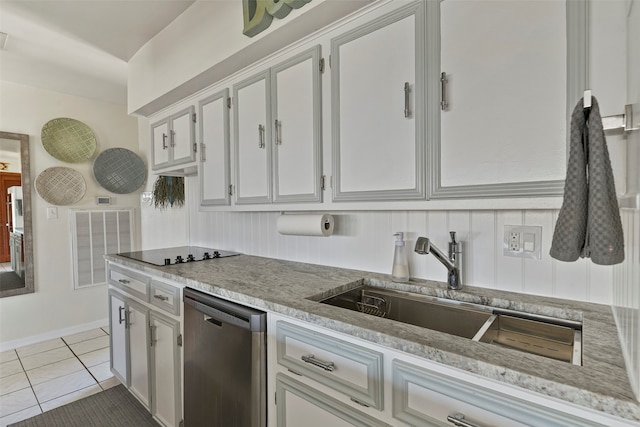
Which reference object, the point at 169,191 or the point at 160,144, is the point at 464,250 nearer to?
the point at 160,144

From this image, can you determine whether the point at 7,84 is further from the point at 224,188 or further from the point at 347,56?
the point at 347,56

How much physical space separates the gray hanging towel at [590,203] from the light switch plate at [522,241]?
49 centimetres

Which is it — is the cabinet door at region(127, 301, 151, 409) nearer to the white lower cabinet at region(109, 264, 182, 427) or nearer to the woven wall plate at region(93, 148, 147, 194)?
the white lower cabinet at region(109, 264, 182, 427)

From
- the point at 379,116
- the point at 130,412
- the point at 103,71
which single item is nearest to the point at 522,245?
the point at 379,116

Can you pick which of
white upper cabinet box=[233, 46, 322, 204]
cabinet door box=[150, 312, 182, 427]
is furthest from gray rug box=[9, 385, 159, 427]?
white upper cabinet box=[233, 46, 322, 204]

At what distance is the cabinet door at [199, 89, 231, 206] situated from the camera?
6.46 ft

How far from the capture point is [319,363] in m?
1.01

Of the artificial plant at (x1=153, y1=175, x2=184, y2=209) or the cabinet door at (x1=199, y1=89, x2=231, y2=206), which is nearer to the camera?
the cabinet door at (x1=199, y1=89, x2=231, y2=206)

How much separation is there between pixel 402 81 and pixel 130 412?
2547 mm

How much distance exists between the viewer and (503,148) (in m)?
0.98

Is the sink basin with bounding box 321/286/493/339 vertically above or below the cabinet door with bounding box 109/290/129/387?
above

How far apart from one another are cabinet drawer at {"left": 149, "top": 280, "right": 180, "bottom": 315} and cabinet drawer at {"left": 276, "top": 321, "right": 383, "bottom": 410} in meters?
0.79

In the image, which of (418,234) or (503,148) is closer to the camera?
(503,148)

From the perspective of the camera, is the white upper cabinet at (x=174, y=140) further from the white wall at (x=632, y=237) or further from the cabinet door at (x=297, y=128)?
the white wall at (x=632, y=237)
